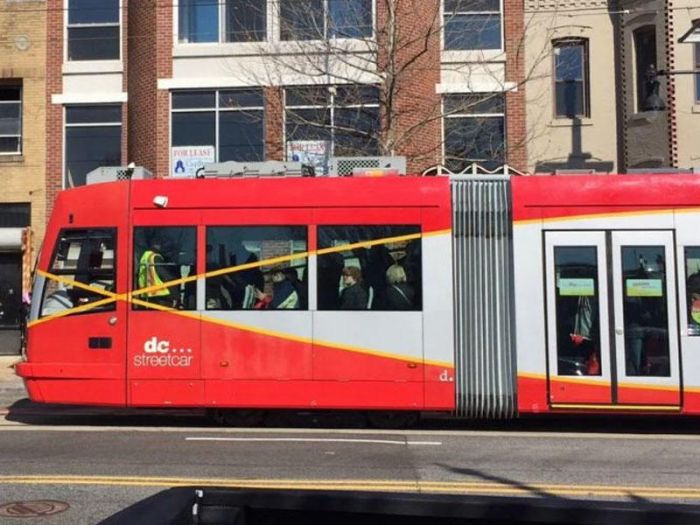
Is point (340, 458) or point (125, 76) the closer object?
point (340, 458)

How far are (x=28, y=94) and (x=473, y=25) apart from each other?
11.2m

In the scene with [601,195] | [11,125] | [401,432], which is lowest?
[401,432]

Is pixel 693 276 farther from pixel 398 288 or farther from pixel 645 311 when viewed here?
pixel 398 288

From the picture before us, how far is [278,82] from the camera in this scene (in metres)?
17.3

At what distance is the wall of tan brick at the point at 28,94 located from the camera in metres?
19.0

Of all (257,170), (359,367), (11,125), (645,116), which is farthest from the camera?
(11,125)

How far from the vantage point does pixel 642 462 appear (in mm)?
7777

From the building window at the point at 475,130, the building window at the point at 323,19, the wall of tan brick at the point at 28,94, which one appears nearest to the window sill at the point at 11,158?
the wall of tan brick at the point at 28,94

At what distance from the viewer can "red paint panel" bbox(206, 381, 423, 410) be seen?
30.7 feet

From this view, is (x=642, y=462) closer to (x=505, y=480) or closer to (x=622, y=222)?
(x=505, y=480)

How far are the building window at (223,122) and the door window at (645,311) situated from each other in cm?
1079

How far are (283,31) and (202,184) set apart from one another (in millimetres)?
8441

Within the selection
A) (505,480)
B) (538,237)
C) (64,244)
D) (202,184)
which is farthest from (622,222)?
(64,244)

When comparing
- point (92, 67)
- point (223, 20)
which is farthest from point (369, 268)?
point (92, 67)
